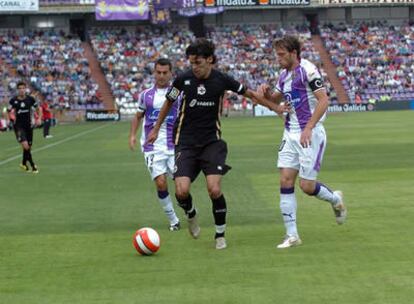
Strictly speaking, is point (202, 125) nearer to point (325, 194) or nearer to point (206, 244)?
point (206, 244)

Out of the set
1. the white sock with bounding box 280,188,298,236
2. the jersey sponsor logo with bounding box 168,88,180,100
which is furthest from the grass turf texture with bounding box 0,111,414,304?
the jersey sponsor logo with bounding box 168,88,180,100

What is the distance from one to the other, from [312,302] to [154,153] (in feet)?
17.5

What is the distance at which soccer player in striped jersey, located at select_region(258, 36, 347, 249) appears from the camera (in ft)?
32.4

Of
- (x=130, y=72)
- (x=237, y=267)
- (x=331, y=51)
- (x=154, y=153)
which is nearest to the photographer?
(x=237, y=267)

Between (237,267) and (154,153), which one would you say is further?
(154,153)

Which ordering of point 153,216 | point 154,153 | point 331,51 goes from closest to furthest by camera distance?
point 154,153 < point 153,216 < point 331,51

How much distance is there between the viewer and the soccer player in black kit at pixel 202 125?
9859 millimetres

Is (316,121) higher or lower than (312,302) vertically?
higher

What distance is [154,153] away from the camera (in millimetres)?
11875

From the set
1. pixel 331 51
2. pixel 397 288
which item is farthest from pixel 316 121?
pixel 331 51

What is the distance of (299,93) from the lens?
33.0ft

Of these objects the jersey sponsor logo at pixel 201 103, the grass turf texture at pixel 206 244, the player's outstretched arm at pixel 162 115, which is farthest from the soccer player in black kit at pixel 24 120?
the jersey sponsor logo at pixel 201 103

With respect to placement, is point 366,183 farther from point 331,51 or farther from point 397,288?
point 331,51

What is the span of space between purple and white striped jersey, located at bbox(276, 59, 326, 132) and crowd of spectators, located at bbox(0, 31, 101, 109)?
172ft
